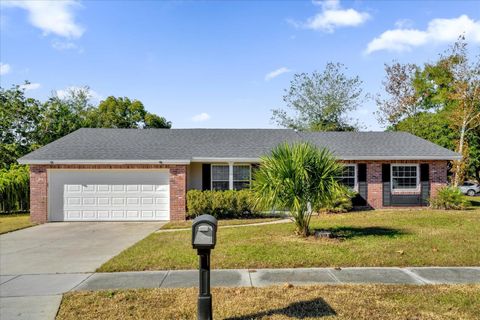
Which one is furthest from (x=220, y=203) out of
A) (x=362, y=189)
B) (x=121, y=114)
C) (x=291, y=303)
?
(x=121, y=114)

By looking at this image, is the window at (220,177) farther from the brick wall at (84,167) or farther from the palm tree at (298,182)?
the palm tree at (298,182)

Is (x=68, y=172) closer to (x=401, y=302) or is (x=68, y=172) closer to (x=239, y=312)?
(x=239, y=312)

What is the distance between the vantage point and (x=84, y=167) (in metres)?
16.1

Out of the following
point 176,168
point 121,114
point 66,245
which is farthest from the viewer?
point 121,114

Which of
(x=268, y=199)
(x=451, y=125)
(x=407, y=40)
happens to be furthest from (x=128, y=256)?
(x=451, y=125)

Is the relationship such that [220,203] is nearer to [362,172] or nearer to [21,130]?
[362,172]

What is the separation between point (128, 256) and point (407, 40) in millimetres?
23552

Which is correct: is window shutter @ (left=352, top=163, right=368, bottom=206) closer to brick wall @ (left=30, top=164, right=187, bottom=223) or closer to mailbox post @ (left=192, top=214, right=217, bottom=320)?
brick wall @ (left=30, top=164, right=187, bottom=223)

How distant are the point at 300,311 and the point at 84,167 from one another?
13808 mm

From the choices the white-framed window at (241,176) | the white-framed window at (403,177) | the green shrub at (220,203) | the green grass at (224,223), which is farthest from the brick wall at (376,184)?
the green shrub at (220,203)

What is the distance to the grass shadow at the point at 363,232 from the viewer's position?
10516 millimetres

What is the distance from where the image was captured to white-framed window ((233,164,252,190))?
17.8 m

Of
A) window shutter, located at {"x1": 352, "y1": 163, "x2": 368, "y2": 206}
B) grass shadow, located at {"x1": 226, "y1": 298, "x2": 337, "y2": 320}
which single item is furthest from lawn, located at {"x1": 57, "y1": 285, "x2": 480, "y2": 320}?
window shutter, located at {"x1": 352, "y1": 163, "x2": 368, "y2": 206}

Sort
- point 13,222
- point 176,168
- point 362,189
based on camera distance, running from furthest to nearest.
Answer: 1. point 362,189
2. point 176,168
3. point 13,222
